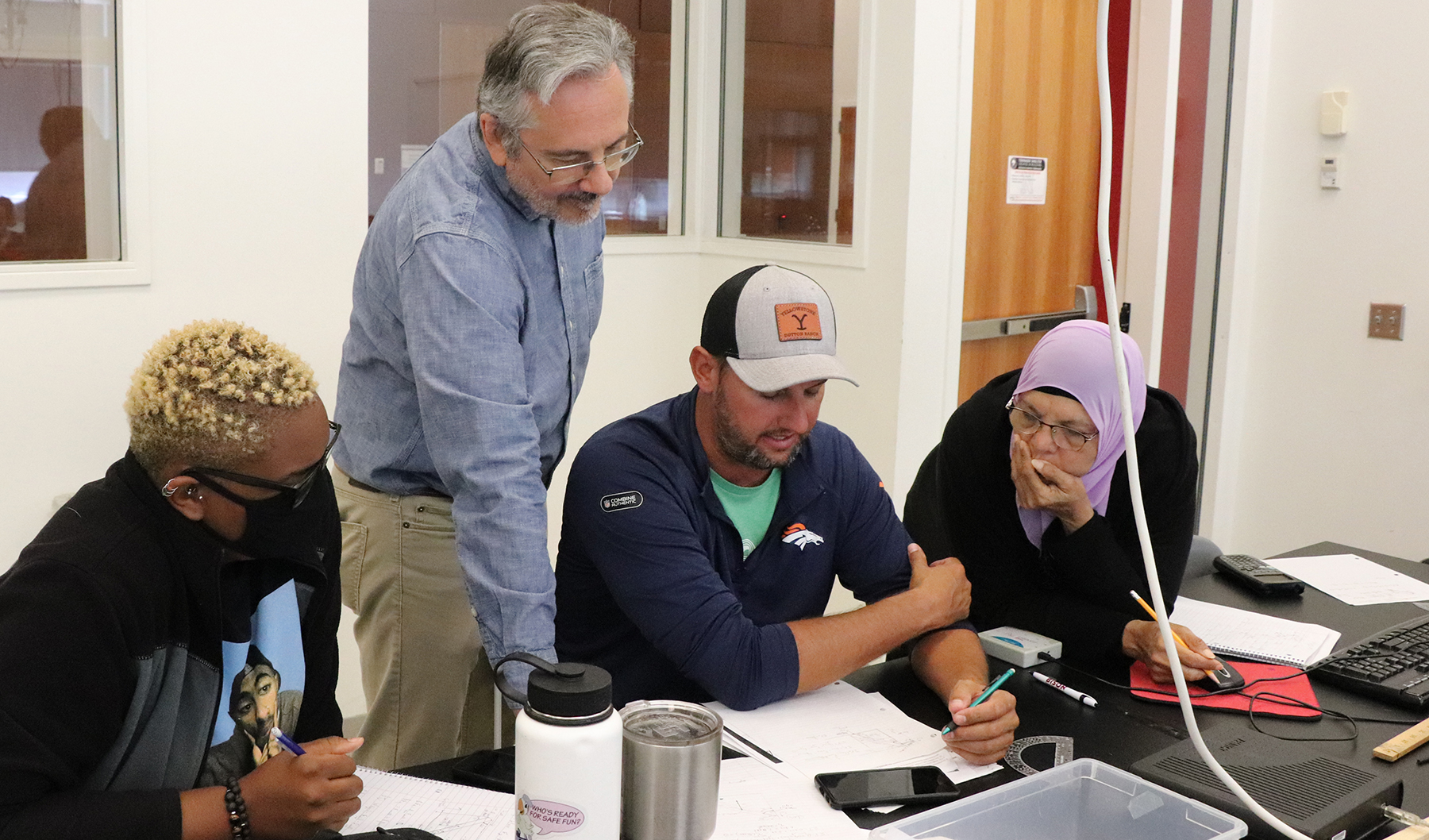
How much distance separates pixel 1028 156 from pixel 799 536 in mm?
2234

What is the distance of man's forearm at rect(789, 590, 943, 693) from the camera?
1.64 m

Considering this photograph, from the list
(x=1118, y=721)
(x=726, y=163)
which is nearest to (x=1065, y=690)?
(x=1118, y=721)

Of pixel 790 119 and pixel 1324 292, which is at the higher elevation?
pixel 790 119

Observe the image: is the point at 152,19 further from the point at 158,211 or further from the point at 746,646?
the point at 746,646

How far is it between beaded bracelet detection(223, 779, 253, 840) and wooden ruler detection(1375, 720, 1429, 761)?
1371 millimetres

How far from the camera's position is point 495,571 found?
61.7 inches

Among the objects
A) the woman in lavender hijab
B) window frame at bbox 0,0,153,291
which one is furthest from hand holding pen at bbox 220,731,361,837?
window frame at bbox 0,0,153,291

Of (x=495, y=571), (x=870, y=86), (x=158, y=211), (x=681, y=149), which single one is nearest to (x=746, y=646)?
(x=495, y=571)

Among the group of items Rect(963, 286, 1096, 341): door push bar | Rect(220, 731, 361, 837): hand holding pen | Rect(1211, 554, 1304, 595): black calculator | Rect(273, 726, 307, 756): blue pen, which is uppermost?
Rect(963, 286, 1096, 341): door push bar

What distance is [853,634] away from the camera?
1.68 metres

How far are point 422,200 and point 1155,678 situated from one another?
1.28 m

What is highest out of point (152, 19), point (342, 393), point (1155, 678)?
point (152, 19)

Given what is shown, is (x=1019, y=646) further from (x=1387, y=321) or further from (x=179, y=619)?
(x=1387, y=321)

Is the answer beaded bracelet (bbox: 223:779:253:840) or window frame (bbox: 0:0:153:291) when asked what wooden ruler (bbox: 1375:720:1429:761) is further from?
window frame (bbox: 0:0:153:291)
